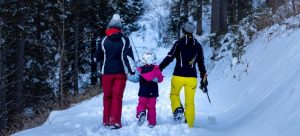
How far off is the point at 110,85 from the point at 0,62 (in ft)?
49.5

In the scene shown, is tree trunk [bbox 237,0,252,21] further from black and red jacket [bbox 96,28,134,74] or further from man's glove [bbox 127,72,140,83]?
black and red jacket [bbox 96,28,134,74]

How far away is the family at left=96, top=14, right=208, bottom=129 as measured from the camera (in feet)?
26.4

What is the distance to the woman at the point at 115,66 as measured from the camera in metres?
8.02

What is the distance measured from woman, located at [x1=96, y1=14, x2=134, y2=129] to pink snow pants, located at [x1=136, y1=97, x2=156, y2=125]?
41 cm

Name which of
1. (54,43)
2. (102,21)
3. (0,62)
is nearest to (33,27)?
(54,43)

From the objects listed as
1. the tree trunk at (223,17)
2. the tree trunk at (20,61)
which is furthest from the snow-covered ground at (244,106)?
the tree trunk at (20,61)

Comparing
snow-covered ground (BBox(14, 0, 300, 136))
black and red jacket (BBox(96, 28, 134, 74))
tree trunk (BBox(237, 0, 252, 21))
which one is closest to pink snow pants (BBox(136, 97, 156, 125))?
snow-covered ground (BBox(14, 0, 300, 136))

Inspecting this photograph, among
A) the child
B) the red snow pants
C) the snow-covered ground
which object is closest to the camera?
the snow-covered ground

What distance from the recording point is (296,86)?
7.19 m

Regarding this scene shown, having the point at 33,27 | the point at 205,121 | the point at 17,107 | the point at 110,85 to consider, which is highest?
the point at 33,27

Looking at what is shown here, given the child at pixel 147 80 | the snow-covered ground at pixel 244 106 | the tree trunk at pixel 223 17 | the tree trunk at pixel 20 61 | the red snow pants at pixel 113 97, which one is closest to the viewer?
the snow-covered ground at pixel 244 106

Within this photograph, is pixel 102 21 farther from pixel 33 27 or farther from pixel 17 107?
pixel 17 107

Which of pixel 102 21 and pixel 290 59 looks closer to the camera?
pixel 290 59

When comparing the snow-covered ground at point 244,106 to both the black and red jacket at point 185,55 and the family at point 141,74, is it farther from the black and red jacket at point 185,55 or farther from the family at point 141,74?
the black and red jacket at point 185,55
